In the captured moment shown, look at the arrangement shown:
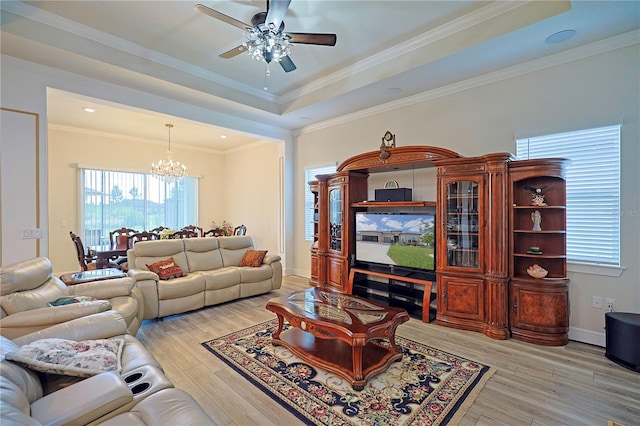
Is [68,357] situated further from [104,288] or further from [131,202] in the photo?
[131,202]

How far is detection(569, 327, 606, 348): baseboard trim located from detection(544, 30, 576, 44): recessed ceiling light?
3.12m

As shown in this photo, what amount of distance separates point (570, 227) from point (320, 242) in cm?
343

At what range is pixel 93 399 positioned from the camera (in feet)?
4.20

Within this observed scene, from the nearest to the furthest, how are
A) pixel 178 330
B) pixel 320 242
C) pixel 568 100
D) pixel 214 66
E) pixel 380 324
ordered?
pixel 380 324
pixel 568 100
pixel 178 330
pixel 214 66
pixel 320 242

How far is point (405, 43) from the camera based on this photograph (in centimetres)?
354

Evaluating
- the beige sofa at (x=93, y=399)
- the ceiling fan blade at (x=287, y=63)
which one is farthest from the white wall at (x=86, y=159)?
the beige sofa at (x=93, y=399)

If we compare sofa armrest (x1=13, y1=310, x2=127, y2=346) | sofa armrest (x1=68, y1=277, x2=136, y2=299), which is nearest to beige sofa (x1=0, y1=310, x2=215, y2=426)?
sofa armrest (x1=13, y1=310, x2=127, y2=346)

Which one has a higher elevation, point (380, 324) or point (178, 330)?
point (380, 324)

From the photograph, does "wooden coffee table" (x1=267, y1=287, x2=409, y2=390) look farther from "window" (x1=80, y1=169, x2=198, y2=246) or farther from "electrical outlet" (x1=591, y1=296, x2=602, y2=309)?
"window" (x1=80, y1=169, x2=198, y2=246)

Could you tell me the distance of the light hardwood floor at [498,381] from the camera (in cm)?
202

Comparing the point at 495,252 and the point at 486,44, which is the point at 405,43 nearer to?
the point at 486,44

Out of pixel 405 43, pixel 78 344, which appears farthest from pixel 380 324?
pixel 405 43

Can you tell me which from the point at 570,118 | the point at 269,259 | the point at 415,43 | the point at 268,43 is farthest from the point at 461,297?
the point at 268,43

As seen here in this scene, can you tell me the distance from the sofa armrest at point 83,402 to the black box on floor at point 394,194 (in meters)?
3.72
